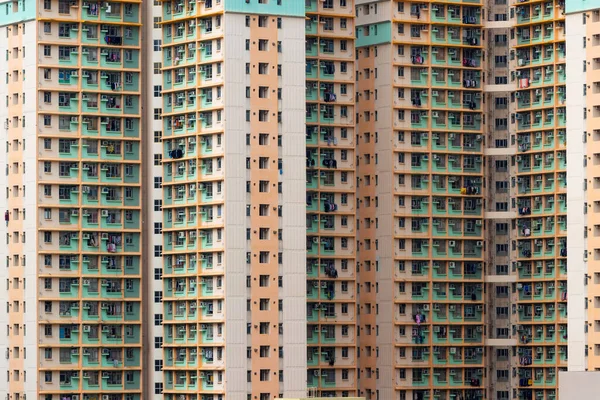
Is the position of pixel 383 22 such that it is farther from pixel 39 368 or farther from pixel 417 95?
pixel 39 368

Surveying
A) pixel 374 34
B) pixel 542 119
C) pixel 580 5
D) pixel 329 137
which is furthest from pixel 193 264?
pixel 580 5

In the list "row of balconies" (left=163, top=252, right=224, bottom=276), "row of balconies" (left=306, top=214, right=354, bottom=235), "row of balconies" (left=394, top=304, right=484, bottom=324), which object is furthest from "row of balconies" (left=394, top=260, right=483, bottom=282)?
"row of balconies" (left=163, top=252, right=224, bottom=276)

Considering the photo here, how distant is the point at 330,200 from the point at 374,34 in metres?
13.9

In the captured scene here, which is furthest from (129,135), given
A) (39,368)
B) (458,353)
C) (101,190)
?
→ (458,353)

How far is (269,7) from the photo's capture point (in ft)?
577

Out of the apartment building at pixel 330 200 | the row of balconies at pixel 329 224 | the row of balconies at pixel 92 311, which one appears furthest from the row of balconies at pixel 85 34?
the row of balconies at pixel 329 224

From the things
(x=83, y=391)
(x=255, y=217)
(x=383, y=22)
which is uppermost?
(x=383, y=22)

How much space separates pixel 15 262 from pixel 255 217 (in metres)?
19.1

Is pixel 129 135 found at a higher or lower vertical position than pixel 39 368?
higher

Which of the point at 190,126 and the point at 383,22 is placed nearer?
the point at 190,126

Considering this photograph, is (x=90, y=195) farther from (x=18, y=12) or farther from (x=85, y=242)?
(x=18, y=12)

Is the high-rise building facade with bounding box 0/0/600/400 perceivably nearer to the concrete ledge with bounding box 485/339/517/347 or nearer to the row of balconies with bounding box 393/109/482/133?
the row of balconies with bounding box 393/109/482/133

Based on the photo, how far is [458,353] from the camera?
7549 inches

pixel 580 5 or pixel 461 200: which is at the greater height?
pixel 580 5
